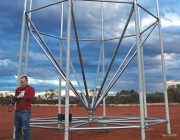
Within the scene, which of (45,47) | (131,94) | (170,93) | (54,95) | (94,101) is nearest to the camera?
(45,47)

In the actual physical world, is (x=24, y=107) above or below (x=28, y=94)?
below

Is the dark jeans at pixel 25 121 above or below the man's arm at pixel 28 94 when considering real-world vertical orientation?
below

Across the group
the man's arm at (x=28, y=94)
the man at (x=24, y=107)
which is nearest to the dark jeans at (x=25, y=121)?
the man at (x=24, y=107)

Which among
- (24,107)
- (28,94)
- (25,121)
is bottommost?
(25,121)

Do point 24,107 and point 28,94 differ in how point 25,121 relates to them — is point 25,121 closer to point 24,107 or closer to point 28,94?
point 24,107

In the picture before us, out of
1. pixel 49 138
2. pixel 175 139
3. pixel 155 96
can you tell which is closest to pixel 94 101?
pixel 49 138

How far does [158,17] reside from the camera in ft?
36.3

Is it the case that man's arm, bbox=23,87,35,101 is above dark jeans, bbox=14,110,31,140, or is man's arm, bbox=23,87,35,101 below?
above

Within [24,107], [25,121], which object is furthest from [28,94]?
[25,121]

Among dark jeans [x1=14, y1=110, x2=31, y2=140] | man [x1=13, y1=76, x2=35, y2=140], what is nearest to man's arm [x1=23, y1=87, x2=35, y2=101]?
man [x1=13, y1=76, x2=35, y2=140]

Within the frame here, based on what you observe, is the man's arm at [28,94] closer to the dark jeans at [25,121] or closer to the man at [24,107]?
the man at [24,107]

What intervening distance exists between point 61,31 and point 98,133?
4415mm

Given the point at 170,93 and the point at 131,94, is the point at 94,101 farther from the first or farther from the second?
the point at 170,93

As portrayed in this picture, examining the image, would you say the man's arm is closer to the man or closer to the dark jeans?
the man
